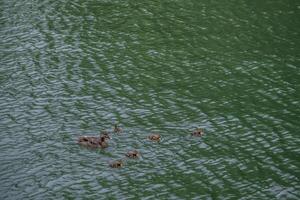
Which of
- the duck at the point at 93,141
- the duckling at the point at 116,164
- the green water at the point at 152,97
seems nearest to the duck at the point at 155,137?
the green water at the point at 152,97

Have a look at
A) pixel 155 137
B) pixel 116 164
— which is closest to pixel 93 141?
pixel 116 164

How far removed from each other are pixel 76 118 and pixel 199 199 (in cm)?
1440

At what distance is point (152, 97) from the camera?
162 feet

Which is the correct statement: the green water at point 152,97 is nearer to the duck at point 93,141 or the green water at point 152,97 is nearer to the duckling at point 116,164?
the duckling at point 116,164

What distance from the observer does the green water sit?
38.1 metres

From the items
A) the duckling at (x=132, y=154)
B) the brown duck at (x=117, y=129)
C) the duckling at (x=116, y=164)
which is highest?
the brown duck at (x=117, y=129)

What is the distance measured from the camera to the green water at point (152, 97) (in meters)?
38.1

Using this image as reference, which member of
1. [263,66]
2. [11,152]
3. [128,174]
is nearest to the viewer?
[128,174]

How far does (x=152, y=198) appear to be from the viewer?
36156 mm

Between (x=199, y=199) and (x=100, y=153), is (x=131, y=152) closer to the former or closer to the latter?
(x=100, y=153)

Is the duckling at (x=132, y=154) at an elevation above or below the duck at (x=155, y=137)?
below

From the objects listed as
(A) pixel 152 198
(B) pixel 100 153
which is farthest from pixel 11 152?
(A) pixel 152 198

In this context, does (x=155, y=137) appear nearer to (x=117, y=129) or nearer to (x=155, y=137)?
(x=155, y=137)

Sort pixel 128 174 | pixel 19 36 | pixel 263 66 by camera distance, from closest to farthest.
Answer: pixel 128 174, pixel 263 66, pixel 19 36
